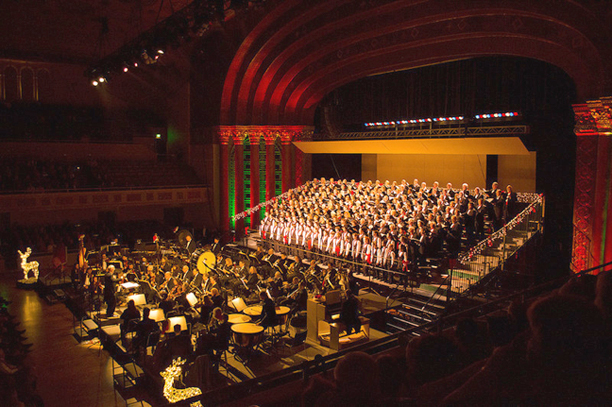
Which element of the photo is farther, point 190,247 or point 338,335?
point 190,247

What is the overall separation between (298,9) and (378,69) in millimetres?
4374

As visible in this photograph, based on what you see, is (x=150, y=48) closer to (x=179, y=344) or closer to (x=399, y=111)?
(x=179, y=344)

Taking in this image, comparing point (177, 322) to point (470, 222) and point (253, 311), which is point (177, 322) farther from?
point (470, 222)

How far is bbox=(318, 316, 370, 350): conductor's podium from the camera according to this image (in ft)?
30.9

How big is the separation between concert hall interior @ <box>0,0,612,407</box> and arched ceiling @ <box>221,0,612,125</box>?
9 cm

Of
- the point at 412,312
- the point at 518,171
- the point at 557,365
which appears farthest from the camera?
the point at 518,171

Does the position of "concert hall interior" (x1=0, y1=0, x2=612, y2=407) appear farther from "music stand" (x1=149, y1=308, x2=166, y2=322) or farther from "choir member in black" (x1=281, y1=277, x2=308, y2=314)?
"music stand" (x1=149, y1=308, x2=166, y2=322)

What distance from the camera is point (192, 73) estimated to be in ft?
74.4

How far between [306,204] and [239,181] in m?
4.71

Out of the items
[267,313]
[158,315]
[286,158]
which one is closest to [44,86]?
[286,158]

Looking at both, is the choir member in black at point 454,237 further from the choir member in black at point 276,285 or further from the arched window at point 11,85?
the arched window at point 11,85

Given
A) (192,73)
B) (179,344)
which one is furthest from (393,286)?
(192,73)

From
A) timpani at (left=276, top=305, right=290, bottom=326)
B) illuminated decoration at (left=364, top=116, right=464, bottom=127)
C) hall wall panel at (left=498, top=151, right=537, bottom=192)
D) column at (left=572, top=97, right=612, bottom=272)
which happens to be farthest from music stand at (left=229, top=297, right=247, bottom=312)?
hall wall panel at (left=498, top=151, right=537, bottom=192)

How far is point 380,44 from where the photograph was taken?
1811 cm
